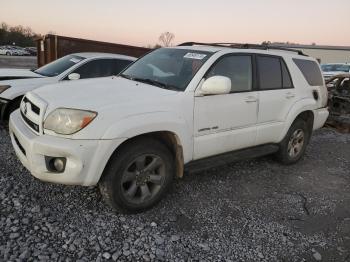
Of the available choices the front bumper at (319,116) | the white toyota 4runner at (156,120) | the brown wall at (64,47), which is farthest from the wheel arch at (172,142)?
the brown wall at (64,47)

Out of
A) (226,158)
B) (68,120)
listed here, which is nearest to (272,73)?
(226,158)

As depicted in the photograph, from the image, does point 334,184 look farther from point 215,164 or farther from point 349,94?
point 349,94

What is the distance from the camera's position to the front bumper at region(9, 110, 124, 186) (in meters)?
3.11

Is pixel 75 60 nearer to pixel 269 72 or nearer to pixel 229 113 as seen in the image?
pixel 269 72

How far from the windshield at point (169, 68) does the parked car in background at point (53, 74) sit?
1.61 metres

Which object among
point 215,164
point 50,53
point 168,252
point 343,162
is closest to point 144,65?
point 215,164

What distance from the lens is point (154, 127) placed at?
3445 millimetres

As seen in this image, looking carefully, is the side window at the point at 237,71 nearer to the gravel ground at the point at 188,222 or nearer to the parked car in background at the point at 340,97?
the gravel ground at the point at 188,222

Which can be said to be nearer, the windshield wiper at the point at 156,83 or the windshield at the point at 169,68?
the windshield wiper at the point at 156,83

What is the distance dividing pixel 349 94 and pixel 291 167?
4.96m

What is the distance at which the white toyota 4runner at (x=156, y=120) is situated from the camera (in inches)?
125

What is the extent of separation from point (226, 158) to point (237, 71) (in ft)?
3.53

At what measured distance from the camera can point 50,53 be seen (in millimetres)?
9844

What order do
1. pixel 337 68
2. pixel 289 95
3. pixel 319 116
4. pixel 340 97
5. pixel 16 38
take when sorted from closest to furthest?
pixel 289 95 → pixel 319 116 → pixel 340 97 → pixel 337 68 → pixel 16 38
